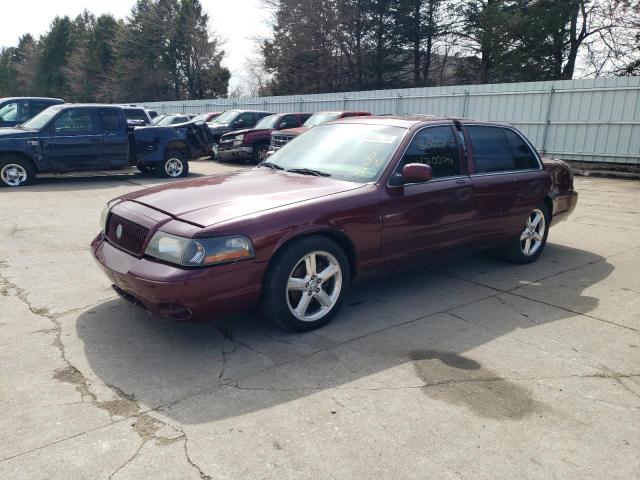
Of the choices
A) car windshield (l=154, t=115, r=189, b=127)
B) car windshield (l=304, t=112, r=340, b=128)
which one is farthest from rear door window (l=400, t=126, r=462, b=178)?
car windshield (l=154, t=115, r=189, b=127)

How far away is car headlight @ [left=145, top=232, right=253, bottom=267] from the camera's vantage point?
11.1ft

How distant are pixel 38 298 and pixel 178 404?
93.8 inches

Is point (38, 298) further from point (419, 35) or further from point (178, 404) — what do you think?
point (419, 35)

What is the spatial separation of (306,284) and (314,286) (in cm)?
8

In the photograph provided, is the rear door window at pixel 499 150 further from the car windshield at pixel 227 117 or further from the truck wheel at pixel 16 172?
the car windshield at pixel 227 117

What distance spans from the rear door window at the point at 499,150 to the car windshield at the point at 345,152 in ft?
3.39

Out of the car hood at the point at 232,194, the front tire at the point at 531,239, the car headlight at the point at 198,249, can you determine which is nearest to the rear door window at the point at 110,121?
the car hood at the point at 232,194

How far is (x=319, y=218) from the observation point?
385 centimetres

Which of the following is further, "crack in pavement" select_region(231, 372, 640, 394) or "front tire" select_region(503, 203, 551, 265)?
"front tire" select_region(503, 203, 551, 265)

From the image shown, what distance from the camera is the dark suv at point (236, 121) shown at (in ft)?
61.7

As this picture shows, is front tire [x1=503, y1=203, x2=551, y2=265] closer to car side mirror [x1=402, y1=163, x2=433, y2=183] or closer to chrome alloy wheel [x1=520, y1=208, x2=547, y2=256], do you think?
chrome alloy wheel [x1=520, y1=208, x2=547, y2=256]

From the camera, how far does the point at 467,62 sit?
3181 cm

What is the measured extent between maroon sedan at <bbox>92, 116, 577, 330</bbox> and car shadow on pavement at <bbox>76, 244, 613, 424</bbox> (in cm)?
33

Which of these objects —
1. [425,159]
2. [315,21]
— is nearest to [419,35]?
[315,21]
